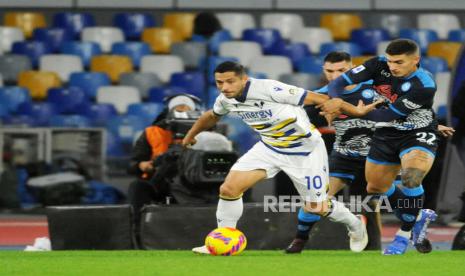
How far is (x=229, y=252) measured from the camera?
863 cm

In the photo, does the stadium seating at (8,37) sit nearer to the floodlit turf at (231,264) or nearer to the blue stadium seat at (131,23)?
the blue stadium seat at (131,23)

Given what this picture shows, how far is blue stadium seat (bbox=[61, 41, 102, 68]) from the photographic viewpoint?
17.8 m

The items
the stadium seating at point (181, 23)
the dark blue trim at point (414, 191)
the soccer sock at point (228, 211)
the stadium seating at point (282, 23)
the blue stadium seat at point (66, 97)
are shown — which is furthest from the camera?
the stadium seating at point (282, 23)

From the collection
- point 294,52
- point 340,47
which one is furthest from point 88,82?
point 340,47

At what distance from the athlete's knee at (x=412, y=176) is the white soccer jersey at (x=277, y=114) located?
70 cm

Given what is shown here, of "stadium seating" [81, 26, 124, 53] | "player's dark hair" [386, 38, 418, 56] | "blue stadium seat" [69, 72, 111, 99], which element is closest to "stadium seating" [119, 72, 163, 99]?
"blue stadium seat" [69, 72, 111, 99]

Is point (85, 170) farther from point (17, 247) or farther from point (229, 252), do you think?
point (229, 252)

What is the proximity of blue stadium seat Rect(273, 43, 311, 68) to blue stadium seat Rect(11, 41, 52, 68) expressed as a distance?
11.7ft

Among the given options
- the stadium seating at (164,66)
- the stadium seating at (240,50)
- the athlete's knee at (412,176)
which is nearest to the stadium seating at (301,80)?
the stadium seating at (240,50)

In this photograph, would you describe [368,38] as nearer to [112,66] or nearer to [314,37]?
[314,37]

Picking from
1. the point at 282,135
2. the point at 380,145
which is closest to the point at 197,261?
the point at 282,135

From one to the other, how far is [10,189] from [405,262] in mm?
7218

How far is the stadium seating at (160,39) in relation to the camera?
18266 mm

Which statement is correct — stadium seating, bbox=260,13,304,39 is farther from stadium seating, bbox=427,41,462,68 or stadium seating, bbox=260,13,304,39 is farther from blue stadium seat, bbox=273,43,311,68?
stadium seating, bbox=427,41,462,68
